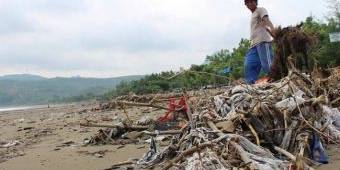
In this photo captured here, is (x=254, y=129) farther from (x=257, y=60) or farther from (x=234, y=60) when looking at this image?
(x=234, y=60)

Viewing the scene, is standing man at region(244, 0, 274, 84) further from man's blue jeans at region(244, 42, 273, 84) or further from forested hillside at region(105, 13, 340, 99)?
forested hillside at region(105, 13, 340, 99)

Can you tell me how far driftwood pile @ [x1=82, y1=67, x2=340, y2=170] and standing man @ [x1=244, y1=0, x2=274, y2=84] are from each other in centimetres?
194

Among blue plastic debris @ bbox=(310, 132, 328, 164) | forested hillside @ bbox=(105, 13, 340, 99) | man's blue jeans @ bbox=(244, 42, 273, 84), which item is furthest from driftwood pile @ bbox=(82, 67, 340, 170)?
forested hillside @ bbox=(105, 13, 340, 99)

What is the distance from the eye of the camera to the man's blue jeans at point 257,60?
759 cm

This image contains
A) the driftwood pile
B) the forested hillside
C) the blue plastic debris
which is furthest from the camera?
the forested hillside

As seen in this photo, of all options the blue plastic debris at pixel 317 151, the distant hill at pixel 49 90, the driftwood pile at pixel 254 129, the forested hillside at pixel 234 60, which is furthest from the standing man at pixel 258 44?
the distant hill at pixel 49 90

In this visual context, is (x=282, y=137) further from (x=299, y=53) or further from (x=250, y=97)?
(x=299, y=53)

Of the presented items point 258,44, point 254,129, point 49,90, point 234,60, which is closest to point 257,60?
point 258,44

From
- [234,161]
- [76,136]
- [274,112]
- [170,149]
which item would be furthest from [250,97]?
[76,136]

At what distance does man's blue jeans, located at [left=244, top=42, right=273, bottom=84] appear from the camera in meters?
7.59

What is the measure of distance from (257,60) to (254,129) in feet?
10.8

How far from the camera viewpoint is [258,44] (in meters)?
7.68

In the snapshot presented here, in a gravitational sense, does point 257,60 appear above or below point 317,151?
above

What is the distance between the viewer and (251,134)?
15.0 ft
